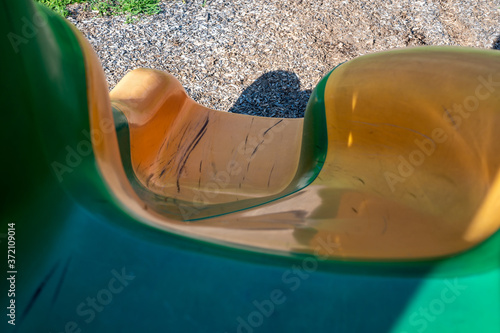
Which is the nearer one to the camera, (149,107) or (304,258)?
(304,258)

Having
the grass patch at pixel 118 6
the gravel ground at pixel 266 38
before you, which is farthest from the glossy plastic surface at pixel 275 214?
the grass patch at pixel 118 6

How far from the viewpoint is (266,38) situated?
2488 millimetres

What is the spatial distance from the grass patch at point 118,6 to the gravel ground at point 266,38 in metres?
0.05

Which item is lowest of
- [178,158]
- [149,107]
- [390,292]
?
[178,158]

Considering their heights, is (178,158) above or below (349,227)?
below

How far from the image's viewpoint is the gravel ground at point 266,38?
226 centimetres

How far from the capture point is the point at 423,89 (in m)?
1.04

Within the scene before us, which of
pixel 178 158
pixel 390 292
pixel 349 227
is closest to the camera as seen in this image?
pixel 390 292

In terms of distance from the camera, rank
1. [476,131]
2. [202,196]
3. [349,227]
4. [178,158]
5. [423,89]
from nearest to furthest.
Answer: [349,227] < [476,131] < [423,89] < [202,196] < [178,158]

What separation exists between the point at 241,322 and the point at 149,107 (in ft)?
2.79

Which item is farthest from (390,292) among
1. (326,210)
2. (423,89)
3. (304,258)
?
(423,89)

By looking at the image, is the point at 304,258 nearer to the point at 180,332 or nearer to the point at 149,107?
the point at 180,332

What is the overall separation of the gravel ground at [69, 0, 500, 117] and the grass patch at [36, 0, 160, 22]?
5 centimetres

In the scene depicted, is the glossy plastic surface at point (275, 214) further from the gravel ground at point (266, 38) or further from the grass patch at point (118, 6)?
the grass patch at point (118, 6)
